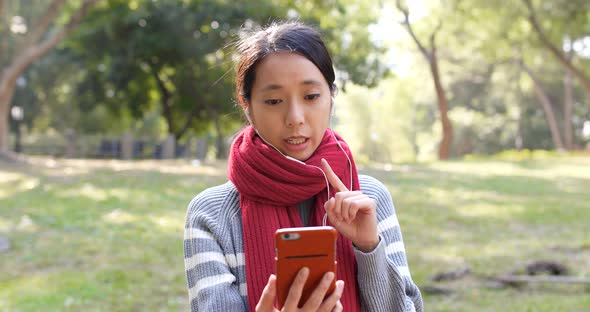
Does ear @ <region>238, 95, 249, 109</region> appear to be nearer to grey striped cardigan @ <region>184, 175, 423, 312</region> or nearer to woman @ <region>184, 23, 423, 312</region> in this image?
woman @ <region>184, 23, 423, 312</region>

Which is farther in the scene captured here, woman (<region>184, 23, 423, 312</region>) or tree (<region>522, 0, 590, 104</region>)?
tree (<region>522, 0, 590, 104</region>)

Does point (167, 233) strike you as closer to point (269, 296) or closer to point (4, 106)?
point (269, 296)

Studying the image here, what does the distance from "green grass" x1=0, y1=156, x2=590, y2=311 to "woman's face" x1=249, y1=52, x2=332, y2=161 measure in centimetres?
408

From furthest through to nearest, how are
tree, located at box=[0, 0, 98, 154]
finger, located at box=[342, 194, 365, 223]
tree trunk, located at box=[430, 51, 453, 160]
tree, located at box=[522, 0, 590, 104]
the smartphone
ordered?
tree trunk, located at box=[430, 51, 453, 160], tree, located at box=[522, 0, 590, 104], tree, located at box=[0, 0, 98, 154], finger, located at box=[342, 194, 365, 223], the smartphone

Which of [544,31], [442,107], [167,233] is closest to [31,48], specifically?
[167,233]

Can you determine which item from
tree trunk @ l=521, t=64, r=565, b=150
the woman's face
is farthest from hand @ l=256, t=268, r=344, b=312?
tree trunk @ l=521, t=64, r=565, b=150

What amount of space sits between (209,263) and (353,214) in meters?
0.43

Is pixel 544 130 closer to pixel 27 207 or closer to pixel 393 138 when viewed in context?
pixel 393 138

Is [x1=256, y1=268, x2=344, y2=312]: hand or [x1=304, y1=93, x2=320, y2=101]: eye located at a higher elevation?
[x1=304, y1=93, x2=320, y2=101]: eye

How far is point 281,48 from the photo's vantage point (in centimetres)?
195

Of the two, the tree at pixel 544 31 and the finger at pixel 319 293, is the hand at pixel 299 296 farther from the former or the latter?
the tree at pixel 544 31

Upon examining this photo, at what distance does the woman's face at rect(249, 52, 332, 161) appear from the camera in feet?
6.31

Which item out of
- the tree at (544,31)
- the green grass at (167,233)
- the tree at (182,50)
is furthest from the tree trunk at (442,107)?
the green grass at (167,233)

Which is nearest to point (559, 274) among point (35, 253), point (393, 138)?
point (35, 253)
